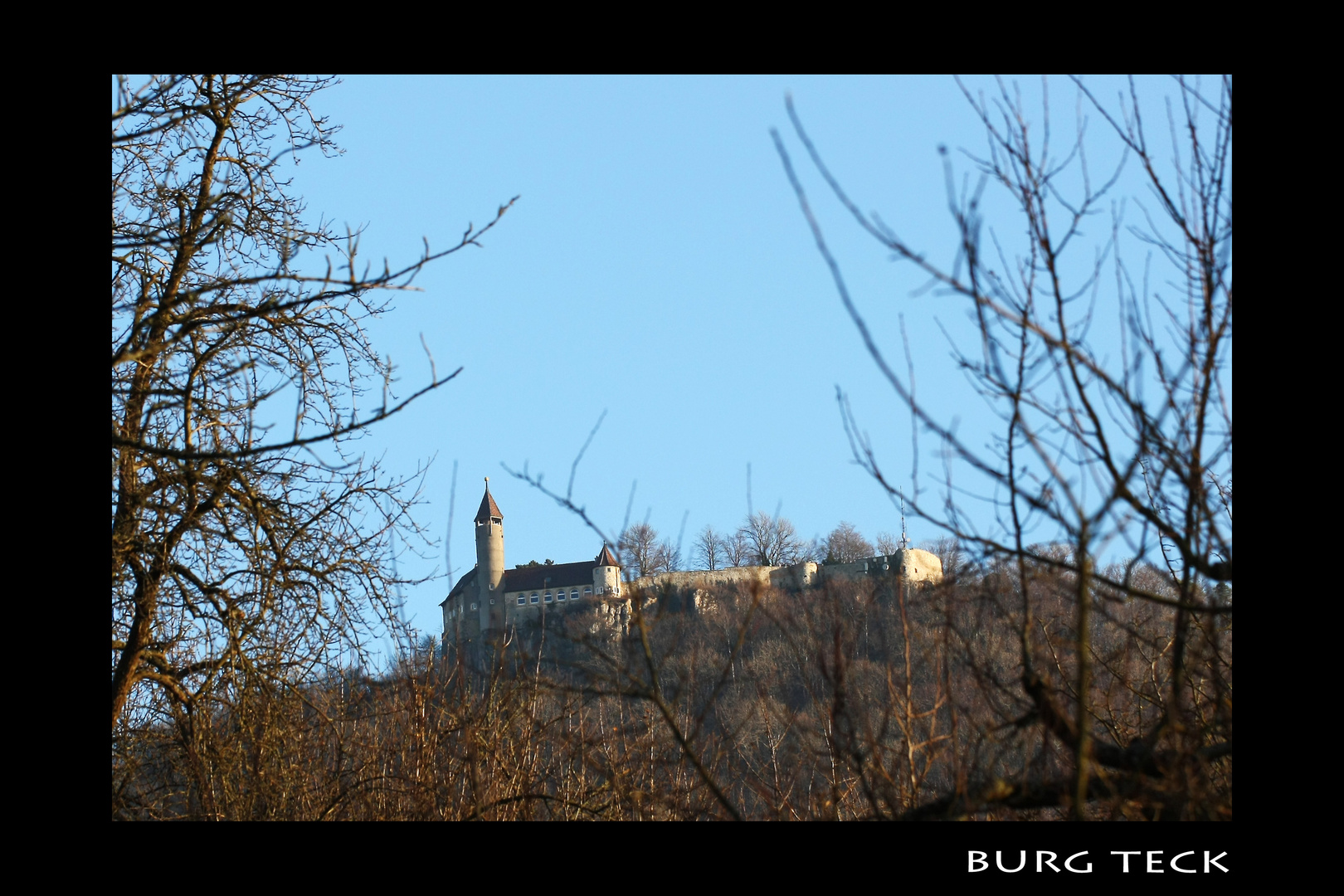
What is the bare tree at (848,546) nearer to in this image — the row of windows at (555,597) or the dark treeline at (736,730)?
the row of windows at (555,597)

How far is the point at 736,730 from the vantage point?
3805 mm

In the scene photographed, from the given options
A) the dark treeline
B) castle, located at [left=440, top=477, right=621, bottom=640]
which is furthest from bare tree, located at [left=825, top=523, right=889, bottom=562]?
the dark treeline

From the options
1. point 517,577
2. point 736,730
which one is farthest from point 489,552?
point 736,730

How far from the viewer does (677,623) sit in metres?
3.51

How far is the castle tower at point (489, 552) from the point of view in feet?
169

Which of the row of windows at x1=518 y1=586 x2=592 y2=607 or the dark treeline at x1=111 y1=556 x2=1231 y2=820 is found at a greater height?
the row of windows at x1=518 y1=586 x2=592 y2=607

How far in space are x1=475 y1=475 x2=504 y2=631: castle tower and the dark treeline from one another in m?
44.5

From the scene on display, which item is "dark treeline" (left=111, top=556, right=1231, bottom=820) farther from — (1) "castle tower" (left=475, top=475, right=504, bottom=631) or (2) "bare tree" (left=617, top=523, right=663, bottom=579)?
(1) "castle tower" (left=475, top=475, right=504, bottom=631)

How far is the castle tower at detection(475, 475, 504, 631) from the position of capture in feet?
169

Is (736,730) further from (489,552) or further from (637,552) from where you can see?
(489,552)

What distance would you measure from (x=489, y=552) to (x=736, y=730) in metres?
52.0
